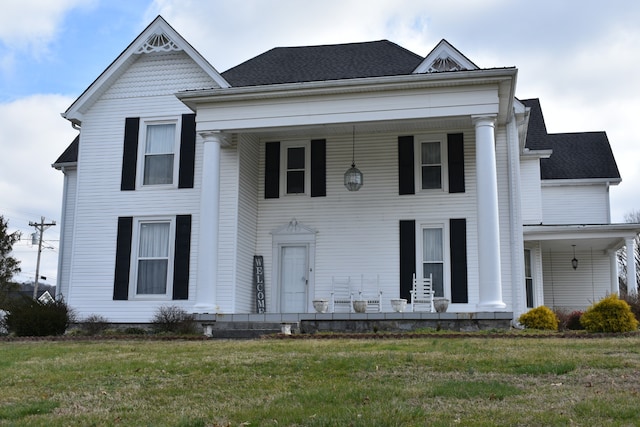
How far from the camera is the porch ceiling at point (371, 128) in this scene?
1622cm

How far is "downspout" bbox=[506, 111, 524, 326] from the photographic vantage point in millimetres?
16984

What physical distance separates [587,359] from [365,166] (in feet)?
34.1

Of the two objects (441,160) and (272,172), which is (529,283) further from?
(272,172)

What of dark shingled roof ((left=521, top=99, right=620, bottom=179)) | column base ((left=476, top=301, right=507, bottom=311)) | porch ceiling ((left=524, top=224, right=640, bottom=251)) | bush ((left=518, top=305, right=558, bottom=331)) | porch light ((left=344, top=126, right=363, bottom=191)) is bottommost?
bush ((left=518, top=305, right=558, bottom=331))

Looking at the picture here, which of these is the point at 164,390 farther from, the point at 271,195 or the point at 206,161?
the point at 271,195

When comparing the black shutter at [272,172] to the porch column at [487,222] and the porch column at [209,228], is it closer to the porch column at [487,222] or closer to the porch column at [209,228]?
the porch column at [209,228]

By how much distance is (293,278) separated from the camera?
720 inches

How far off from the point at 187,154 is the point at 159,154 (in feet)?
2.68

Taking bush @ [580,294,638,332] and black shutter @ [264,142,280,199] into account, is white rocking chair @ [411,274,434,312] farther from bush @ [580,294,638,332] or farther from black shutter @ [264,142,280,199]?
black shutter @ [264,142,280,199]

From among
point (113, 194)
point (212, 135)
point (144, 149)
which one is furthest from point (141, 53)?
point (212, 135)

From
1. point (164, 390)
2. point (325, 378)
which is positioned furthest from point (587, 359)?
point (164, 390)

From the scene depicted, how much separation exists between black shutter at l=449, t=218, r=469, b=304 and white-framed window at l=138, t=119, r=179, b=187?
23.2 feet

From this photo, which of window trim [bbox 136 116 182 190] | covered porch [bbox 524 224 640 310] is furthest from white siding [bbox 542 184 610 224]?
window trim [bbox 136 116 182 190]

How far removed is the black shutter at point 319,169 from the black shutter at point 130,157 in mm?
4495
